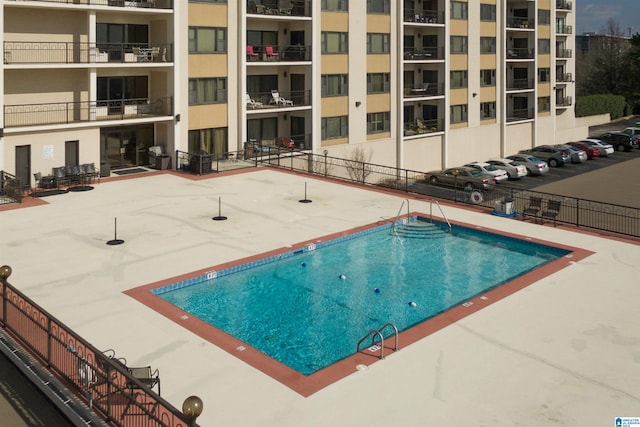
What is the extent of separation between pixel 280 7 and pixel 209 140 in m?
10.5

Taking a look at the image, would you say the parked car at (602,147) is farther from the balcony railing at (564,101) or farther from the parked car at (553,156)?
the balcony railing at (564,101)

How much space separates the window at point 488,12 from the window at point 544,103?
10.5 meters

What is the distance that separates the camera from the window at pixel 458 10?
50894 mm

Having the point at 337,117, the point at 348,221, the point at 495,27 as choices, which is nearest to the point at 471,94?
the point at 495,27

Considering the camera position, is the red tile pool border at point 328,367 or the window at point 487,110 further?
the window at point 487,110

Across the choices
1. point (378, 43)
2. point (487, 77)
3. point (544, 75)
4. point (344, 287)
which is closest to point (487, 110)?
Answer: point (487, 77)

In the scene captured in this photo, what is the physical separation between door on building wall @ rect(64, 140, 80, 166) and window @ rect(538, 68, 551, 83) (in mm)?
44349

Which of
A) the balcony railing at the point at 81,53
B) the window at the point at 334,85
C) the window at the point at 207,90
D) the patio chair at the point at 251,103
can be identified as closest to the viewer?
the balcony railing at the point at 81,53

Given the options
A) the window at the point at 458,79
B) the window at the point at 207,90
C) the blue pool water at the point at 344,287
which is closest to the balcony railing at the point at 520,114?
the window at the point at 458,79

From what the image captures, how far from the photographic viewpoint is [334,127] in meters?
43.8

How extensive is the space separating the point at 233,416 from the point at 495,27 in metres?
50.9

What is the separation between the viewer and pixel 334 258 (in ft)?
73.9

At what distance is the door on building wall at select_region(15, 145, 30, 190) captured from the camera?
1185 inches

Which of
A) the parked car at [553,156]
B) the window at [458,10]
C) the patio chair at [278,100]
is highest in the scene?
the window at [458,10]
